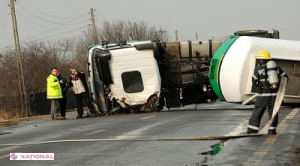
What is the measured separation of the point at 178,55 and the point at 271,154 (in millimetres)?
14076

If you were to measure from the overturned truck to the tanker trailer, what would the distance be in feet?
9.31

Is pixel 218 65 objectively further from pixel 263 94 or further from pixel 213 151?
pixel 213 151

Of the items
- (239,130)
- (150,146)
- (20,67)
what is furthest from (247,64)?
(20,67)

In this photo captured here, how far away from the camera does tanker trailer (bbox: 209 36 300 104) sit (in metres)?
18.5

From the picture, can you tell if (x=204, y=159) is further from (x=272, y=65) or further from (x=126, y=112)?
(x=126, y=112)

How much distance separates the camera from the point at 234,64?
18.7m

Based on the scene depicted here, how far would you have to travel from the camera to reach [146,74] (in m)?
21.1

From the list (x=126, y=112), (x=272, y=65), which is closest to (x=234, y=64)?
(x=126, y=112)

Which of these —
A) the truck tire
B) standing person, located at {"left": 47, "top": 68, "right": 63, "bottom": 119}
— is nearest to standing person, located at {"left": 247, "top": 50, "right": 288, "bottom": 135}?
the truck tire

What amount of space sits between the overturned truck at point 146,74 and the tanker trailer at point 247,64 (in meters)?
2.84

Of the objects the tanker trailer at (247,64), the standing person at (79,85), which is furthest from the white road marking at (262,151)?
the standing person at (79,85)

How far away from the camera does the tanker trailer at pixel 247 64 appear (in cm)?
1847

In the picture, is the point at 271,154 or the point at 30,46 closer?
the point at 271,154

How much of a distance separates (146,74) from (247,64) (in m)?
4.11
